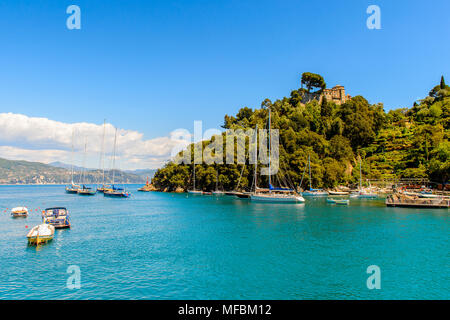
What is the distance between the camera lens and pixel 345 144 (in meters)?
115

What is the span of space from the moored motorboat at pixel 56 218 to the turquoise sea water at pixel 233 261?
135cm

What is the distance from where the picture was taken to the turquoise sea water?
55.7 feet

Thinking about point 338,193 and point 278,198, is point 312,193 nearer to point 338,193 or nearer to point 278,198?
point 338,193

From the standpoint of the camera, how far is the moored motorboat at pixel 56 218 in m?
36.3

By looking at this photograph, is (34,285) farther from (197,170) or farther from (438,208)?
(197,170)

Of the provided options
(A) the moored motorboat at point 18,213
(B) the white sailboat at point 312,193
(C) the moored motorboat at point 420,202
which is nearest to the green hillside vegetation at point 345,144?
(B) the white sailboat at point 312,193

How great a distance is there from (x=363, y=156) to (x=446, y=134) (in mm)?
27963

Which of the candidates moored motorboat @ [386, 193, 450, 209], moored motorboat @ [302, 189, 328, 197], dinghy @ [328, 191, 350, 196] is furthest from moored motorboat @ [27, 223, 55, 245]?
dinghy @ [328, 191, 350, 196]

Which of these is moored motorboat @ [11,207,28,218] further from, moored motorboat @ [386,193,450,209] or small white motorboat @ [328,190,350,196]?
small white motorboat @ [328,190,350,196]

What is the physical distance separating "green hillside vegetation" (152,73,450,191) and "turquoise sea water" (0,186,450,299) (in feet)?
202

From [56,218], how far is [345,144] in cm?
10624

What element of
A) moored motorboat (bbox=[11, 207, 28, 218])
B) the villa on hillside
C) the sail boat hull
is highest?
the villa on hillside

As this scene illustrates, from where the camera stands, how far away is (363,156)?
117 meters
